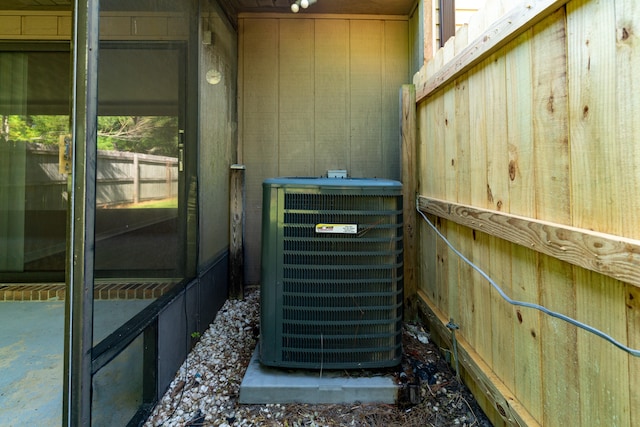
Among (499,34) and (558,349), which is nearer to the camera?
(558,349)

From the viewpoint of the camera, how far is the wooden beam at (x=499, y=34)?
1.08 meters

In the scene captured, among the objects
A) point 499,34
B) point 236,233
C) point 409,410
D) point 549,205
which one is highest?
point 499,34

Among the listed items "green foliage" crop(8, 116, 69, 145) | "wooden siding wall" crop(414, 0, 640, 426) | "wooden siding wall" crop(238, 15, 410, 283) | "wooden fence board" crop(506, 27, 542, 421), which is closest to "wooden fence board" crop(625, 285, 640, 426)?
"wooden siding wall" crop(414, 0, 640, 426)

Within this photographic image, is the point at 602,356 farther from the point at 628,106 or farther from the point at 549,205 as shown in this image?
the point at 628,106

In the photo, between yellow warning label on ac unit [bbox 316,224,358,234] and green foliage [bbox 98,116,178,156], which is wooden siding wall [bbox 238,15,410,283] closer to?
green foliage [bbox 98,116,178,156]

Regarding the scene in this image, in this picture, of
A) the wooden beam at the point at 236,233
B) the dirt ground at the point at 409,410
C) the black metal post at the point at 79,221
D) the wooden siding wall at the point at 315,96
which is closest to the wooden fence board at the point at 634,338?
the dirt ground at the point at 409,410

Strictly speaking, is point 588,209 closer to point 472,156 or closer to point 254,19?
point 472,156

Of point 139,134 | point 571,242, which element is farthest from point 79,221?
point 571,242

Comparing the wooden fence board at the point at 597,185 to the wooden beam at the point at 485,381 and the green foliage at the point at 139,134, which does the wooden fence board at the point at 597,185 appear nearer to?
the wooden beam at the point at 485,381

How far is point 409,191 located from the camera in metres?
2.54

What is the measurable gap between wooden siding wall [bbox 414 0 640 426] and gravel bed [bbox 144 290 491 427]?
6.7 inches

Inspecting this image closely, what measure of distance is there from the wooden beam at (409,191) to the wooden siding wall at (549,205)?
0.66 meters

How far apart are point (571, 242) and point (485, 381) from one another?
86cm

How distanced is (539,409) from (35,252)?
3.83 metres
